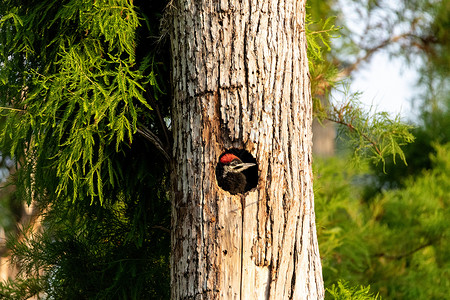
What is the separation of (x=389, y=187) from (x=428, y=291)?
2.05 m

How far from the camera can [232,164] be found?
7.70ft

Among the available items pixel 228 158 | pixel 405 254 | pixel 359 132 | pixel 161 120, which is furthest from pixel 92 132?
pixel 405 254

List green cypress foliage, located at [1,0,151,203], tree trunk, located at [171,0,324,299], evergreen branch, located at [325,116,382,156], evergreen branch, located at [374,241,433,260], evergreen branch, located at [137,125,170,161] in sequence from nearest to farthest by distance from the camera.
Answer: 1. tree trunk, located at [171,0,324,299]
2. green cypress foliage, located at [1,0,151,203]
3. evergreen branch, located at [137,125,170,161]
4. evergreen branch, located at [325,116,382,156]
5. evergreen branch, located at [374,241,433,260]

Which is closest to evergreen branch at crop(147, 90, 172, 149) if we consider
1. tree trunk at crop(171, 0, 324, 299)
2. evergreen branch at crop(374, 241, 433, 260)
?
tree trunk at crop(171, 0, 324, 299)

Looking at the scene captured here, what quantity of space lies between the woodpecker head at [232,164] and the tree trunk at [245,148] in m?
0.05

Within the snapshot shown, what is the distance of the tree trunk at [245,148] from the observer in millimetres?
2318

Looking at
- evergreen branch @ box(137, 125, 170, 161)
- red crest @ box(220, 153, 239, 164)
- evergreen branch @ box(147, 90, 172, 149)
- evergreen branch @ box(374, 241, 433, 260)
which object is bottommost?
evergreen branch @ box(374, 241, 433, 260)

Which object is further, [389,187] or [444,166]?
[389,187]

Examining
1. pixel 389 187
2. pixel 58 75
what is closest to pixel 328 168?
pixel 389 187

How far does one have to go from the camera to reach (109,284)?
320cm

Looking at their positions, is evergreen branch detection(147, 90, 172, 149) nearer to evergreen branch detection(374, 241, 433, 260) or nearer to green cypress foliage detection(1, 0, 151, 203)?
green cypress foliage detection(1, 0, 151, 203)

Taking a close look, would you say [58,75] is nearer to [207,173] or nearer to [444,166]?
[207,173]

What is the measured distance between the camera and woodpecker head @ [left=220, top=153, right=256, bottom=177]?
7.68ft

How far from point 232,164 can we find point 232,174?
0.05 meters
